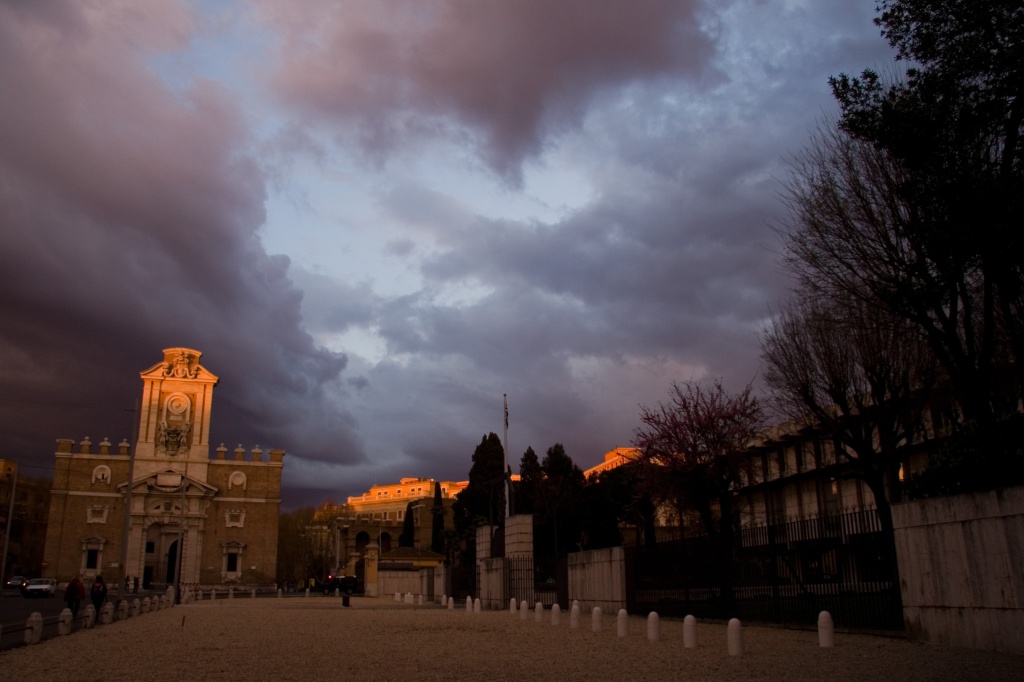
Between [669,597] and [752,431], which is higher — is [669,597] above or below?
below

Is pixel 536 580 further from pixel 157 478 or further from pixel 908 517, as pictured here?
pixel 157 478

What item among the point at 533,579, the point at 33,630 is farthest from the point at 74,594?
the point at 533,579

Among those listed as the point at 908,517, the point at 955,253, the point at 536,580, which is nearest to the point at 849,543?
the point at 908,517

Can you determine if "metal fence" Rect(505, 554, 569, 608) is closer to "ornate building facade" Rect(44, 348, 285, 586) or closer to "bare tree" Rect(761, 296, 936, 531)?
"bare tree" Rect(761, 296, 936, 531)

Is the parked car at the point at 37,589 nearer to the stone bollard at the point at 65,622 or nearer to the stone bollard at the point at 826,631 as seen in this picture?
the stone bollard at the point at 65,622

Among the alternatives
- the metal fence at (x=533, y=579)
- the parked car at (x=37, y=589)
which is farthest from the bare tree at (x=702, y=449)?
the parked car at (x=37, y=589)

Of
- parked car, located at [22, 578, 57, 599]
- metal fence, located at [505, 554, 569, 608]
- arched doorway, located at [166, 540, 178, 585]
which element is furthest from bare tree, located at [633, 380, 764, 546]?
arched doorway, located at [166, 540, 178, 585]

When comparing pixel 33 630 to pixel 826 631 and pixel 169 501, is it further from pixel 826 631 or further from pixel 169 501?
pixel 169 501

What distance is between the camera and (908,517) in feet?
46.5

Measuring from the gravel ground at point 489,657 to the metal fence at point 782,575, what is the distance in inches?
31.3

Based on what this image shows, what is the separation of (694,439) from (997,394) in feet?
59.1

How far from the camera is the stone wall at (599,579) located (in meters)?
22.9

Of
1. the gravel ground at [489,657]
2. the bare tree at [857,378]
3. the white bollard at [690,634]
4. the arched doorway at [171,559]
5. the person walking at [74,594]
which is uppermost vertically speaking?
the bare tree at [857,378]

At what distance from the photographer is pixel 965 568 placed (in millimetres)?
12891
